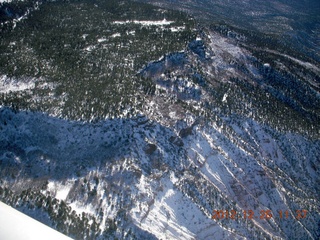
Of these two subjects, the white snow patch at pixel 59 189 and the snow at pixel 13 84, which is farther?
the snow at pixel 13 84

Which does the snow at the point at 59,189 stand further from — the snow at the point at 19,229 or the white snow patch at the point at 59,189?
the snow at the point at 19,229

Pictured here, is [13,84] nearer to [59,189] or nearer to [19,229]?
[59,189]

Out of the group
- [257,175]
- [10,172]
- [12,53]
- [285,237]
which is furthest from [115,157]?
[12,53]

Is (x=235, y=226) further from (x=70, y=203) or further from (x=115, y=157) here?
(x=70, y=203)

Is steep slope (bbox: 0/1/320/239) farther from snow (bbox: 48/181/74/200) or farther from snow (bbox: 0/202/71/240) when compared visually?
snow (bbox: 0/202/71/240)

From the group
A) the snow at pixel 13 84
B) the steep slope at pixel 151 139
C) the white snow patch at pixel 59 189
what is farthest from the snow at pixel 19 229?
the snow at pixel 13 84
